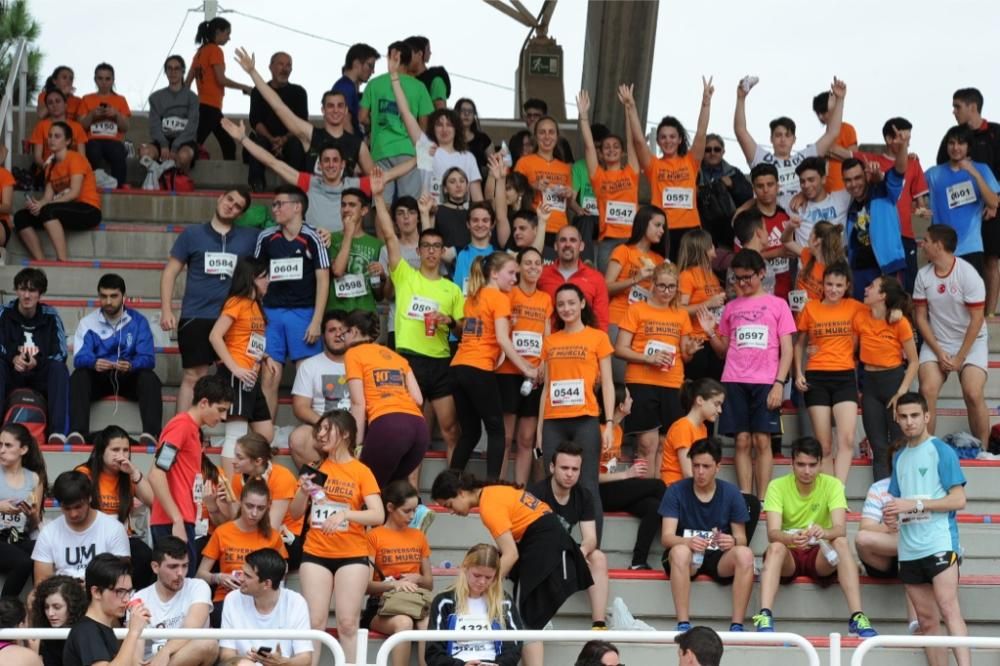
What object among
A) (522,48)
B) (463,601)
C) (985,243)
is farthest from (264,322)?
(522,48)

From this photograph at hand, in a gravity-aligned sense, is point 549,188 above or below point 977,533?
above

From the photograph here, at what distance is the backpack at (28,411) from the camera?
33.9ft

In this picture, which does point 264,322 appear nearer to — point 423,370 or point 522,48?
point 423,370

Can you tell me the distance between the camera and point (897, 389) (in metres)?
10.7

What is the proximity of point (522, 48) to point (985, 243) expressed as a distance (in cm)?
692

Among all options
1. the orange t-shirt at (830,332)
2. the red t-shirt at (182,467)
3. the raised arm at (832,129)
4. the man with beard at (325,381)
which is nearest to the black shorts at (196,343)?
the man with beard at (325,381)

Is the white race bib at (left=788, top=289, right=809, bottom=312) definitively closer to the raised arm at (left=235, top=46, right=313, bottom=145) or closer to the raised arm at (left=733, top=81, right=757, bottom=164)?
the raised arm at (left=733, top=81, right=757, bottom=164)

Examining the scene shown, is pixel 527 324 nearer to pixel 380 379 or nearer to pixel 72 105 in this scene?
pixel 380 379

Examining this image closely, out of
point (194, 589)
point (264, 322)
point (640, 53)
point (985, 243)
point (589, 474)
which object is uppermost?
point (640, 53)

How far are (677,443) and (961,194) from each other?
3.25m

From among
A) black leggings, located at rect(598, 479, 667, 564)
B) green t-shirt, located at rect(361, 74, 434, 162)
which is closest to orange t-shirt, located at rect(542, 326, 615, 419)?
black leggings, located at rect(598, 479, 667, 564)

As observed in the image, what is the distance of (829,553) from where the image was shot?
9398mm

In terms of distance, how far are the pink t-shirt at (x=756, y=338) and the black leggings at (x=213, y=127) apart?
20.9 ft

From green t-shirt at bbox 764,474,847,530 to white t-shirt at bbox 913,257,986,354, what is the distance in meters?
2.10
